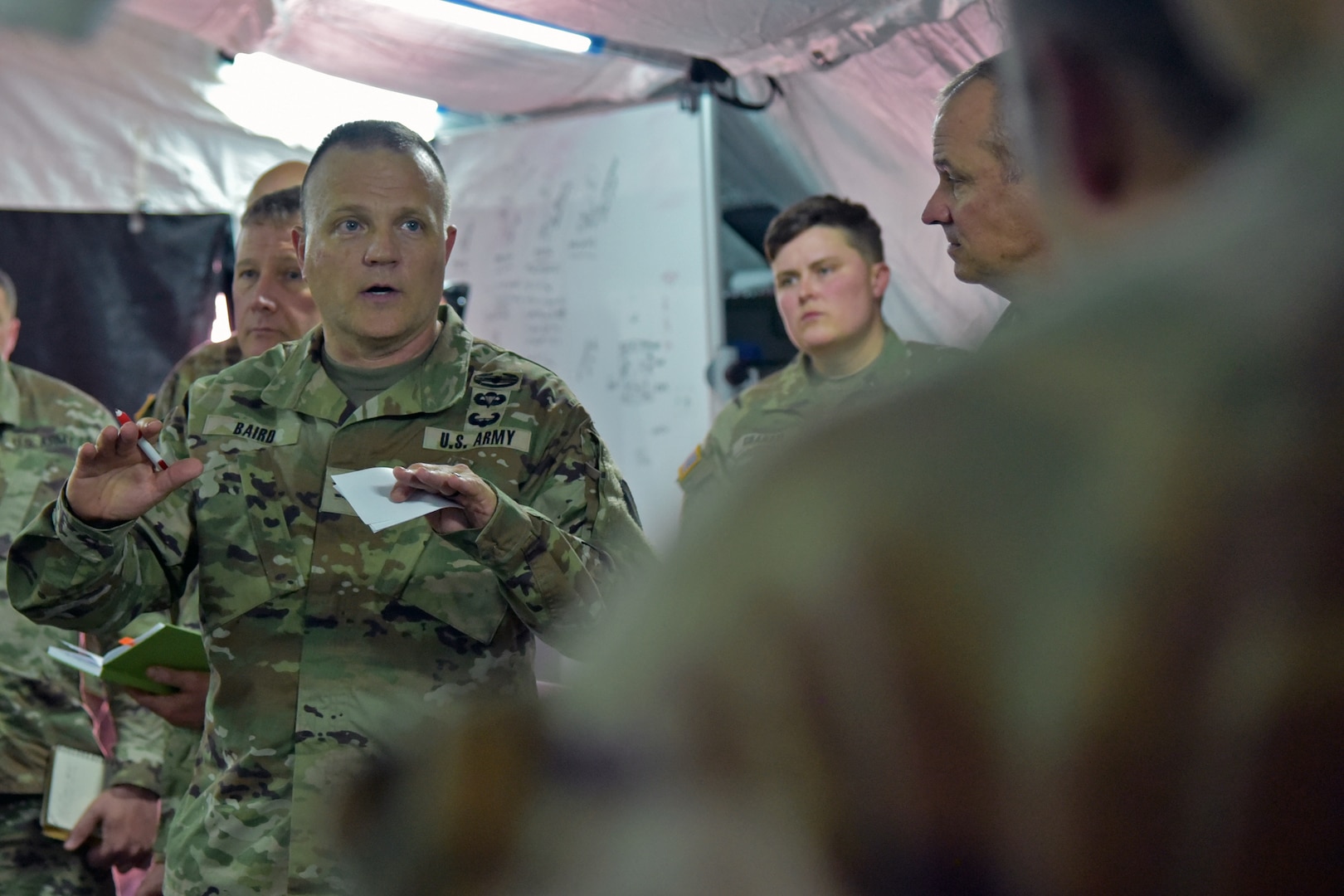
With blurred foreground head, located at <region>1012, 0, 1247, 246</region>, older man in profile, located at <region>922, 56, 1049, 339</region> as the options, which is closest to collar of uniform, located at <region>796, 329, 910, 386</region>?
older man in profile, located at <region>922, 56, 1049, 339</region>

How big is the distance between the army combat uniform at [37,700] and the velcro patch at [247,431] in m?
1.06

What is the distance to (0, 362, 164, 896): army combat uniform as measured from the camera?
8.73 feet

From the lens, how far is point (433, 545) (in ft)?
6.04

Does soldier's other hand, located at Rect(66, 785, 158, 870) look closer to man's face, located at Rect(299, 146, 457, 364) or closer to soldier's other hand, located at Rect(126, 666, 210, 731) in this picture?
soldier's other hand, located at Rect(126, 666, 210, 731)

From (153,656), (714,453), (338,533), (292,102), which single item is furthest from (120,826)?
(292,102)

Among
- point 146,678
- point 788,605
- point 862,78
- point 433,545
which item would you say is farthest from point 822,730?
point 862,78

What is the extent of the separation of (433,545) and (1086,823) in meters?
1.57

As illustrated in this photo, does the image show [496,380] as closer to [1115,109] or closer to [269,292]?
[269,292]

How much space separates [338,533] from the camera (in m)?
1.84

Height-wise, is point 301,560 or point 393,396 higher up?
point 393,396

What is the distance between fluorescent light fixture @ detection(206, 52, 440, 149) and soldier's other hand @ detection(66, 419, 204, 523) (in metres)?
3.22

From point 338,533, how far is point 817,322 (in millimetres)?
1939

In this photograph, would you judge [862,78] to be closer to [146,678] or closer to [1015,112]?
[146,678]

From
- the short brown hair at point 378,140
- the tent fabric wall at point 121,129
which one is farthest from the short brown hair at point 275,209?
the tent fabric wall at point 121,129
